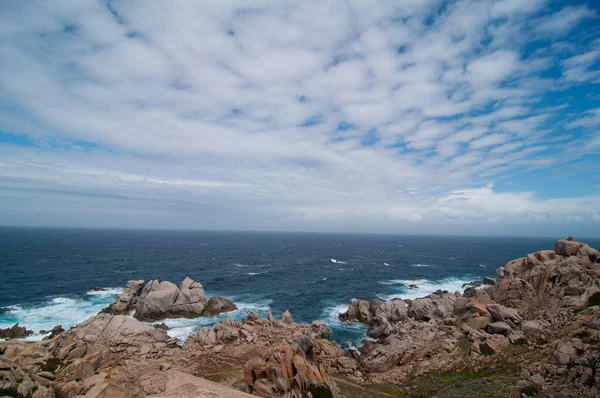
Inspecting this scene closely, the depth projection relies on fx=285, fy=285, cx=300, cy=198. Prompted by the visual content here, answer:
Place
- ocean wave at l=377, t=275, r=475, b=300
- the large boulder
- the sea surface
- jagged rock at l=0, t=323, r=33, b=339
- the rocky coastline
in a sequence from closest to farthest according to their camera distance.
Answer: the rocky coastline
jagged rock at l=0, t=323, r=33, b=339
the large boulder
the sea surface
ocean wave at l=377, t=275, r=475, b=300

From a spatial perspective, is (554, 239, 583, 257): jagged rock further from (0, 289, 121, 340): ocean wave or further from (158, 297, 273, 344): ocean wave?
(0, 289, 121, 340): ocean wave

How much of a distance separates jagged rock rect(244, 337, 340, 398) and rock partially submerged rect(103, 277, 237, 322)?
38.8 meters

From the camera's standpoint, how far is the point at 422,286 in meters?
86.4

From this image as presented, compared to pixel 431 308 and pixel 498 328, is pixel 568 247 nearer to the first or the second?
pixel 431 308

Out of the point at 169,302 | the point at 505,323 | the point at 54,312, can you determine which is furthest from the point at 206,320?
the point at 505,323

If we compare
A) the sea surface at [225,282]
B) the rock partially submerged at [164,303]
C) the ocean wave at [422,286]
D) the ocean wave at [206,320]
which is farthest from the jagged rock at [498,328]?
the rock partially submerged at [164,303]

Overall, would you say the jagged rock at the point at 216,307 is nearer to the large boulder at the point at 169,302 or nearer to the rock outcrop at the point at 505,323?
the large boulder at the point at 169,302

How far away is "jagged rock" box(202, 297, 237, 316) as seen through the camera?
197 ft

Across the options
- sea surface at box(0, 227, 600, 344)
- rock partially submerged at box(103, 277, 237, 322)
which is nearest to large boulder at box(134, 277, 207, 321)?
rock partially submerged at box(103, 277, 237, 322)

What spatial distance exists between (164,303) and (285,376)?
4329 centimetres

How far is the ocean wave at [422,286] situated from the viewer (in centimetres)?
7612

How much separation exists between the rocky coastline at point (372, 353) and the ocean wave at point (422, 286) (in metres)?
19.8

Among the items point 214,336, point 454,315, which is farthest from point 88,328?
point 454,315

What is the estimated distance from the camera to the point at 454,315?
49906 millimetres
